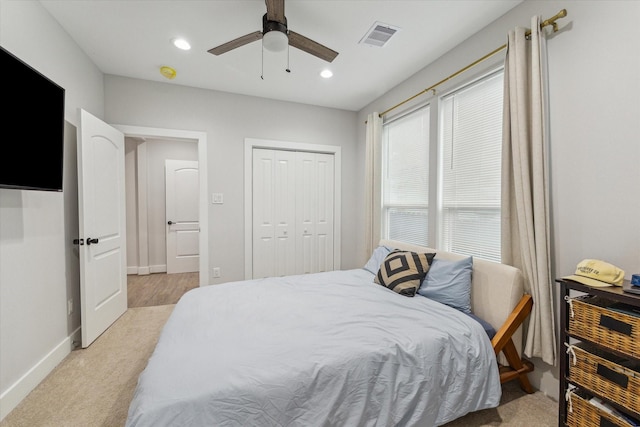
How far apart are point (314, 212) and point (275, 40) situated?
8.30ft

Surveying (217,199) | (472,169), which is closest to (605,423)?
(472,169)

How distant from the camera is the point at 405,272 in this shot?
2246 millimetres

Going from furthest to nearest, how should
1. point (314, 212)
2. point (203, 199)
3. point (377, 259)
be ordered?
point (314, 212), point (203, 199), point (377, 259)

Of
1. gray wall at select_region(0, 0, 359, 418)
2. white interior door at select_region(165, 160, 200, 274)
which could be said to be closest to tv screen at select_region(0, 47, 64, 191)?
gray wall at select_region(0, 0, 359, 418)

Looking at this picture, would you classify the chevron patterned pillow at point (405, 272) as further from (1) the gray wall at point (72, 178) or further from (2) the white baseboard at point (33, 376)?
(2) the white baseboard at point (33, 376)

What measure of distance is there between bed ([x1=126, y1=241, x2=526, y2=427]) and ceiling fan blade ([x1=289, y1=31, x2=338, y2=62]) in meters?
1.86

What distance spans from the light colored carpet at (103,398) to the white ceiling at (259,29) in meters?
2.77

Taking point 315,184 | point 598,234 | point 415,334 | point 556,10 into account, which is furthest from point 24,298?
point 556,10

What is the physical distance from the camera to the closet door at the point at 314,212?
13.3 ft

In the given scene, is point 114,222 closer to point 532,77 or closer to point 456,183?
point 456,183

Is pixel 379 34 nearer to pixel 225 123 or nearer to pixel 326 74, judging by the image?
pixel 326 74

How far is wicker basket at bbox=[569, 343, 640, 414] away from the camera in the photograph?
47.0 inches

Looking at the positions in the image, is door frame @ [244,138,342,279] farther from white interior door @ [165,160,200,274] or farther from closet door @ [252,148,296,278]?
white interior door @ [165,160,200,274]

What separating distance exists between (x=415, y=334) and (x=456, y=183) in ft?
5.29
